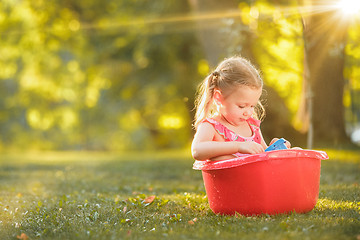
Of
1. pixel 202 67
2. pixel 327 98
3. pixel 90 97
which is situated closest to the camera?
pixel 327 98

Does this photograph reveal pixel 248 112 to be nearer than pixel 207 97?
Yes

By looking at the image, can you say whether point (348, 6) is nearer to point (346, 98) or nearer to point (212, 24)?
point (212, 24)

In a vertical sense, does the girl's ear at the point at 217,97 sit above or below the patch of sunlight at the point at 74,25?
below

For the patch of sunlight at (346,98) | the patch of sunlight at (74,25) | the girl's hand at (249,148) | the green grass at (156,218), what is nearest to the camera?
the green grass at (156,218)

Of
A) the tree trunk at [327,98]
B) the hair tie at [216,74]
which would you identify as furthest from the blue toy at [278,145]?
→ the tree trunk at [327,98]

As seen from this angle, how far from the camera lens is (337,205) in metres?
4.45

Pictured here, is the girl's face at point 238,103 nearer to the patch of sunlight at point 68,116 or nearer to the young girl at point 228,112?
the young girl at point 228,112

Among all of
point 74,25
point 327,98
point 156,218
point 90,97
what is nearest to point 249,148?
point 156,218

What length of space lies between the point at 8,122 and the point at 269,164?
129 feet

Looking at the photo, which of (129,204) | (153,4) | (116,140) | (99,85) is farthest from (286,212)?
(116,140)

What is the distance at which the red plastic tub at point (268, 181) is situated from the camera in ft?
12.4

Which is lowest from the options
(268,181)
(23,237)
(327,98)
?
(23,237)

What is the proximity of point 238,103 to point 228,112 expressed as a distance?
131 mm

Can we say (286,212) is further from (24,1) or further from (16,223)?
(24,1)
